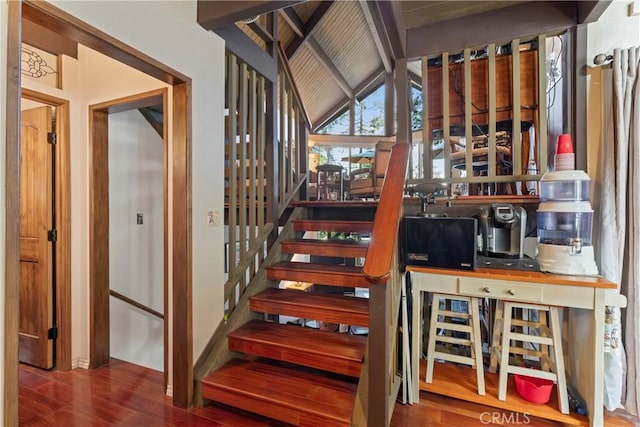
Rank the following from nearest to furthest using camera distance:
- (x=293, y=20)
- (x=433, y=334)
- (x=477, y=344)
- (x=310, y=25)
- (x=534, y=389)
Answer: (x=534, y=389) < (x=477, y=344) < (x=433, y=334) < (x=293, y=20) < (x=310, y=25)

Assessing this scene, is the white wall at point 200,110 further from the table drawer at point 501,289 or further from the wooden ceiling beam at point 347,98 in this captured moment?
the wooden ceiling beam at point 347,98

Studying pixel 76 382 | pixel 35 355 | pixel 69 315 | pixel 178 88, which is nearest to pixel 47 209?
pixel 69 315

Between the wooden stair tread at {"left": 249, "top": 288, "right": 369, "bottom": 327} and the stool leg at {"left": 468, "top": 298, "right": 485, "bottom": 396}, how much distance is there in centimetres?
66

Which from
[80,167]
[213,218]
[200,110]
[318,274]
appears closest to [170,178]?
[213,218]

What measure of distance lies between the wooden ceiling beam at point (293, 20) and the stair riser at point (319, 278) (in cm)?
405

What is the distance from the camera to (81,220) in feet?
7.94

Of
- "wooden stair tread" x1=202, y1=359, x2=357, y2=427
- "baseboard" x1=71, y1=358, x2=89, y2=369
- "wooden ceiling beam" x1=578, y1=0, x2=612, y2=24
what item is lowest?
"baseboard" x1=71, y1=358, x2=89, y2=369

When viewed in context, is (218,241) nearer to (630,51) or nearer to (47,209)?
(47,209)

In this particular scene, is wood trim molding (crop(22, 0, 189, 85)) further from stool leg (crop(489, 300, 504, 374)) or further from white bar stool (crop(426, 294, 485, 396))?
stool leg (crop(489, 300, 504, 374))

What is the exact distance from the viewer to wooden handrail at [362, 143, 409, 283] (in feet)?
4.54

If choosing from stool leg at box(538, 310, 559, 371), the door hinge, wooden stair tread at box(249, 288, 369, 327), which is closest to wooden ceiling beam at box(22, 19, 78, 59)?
the door hinge

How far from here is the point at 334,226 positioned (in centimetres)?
269

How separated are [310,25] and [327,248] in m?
4.47

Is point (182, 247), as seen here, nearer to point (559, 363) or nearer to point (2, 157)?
point (2, 157)
